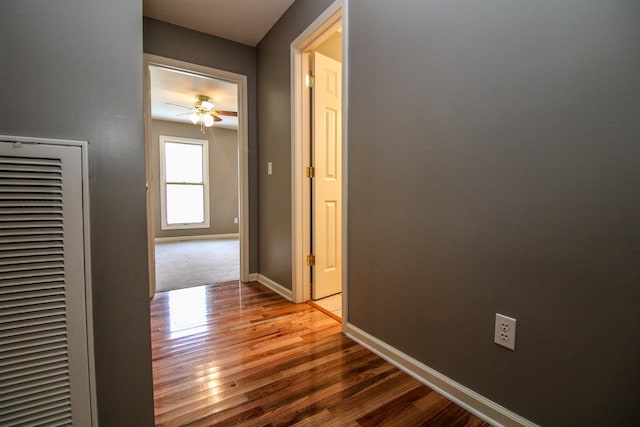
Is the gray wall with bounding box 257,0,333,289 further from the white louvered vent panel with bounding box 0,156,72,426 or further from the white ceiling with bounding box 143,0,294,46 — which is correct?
the white louvered vent panel with bounding box 0,156,72,426

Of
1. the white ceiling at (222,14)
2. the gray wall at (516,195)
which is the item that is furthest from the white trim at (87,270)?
the white ceiling at (222,14)

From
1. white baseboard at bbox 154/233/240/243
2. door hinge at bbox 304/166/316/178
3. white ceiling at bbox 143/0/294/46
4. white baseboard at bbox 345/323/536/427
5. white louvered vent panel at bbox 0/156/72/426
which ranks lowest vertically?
white baseboard at bbox 345/323/536/427

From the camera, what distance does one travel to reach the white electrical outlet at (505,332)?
3.30ft

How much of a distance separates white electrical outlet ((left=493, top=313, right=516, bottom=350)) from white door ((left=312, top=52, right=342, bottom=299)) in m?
1.50

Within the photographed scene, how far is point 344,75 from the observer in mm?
1723

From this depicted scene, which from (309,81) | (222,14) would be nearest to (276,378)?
(309,81)

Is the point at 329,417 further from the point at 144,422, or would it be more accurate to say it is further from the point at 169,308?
the point at 169,308

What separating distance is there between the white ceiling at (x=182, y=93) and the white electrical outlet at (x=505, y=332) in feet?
11.7

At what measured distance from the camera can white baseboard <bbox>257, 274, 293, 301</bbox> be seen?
245 centimetres

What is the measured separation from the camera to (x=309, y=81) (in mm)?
2291

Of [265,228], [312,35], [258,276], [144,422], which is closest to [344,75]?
[312,35]

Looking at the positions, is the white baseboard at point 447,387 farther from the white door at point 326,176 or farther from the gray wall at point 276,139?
the gray wall at point 276,139

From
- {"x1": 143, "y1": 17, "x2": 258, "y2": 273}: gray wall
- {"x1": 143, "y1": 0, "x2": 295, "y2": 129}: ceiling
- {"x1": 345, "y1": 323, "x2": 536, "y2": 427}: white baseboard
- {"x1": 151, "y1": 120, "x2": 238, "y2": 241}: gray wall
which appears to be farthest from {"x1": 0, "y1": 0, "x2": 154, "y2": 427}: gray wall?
{"x1": 151, "y1": 120, "x2": 238, "y2": 241}: gray wall

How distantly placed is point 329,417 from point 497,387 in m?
0.66
